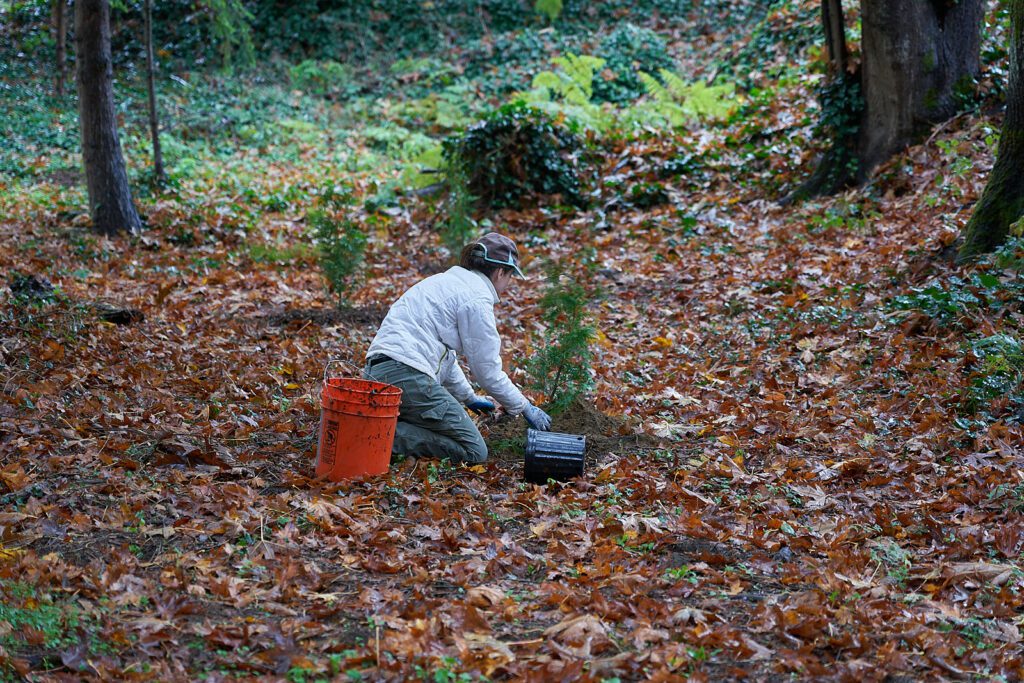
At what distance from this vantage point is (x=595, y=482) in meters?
4.99

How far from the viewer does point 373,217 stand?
486 inches

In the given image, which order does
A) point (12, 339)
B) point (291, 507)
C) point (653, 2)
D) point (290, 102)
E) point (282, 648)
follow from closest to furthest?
point (282, 648)
point (291, 507)
point (12, 339)
point (290, 102)
point (653, 2)

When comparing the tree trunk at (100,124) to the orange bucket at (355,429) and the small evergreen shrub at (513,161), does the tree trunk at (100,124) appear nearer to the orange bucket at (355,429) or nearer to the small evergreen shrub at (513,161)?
the small evergreen shrub at (513,161)

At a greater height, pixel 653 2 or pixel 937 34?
pixel 653 2

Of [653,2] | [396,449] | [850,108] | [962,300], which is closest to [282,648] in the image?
[396,449]

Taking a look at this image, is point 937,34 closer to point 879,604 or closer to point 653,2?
point 879,604

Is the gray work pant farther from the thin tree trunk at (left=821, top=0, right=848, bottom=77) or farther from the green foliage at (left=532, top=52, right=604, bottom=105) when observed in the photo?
the green foliage at (left=532, top=52, right=604, bottom=105)

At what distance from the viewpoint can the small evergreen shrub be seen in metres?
12.3

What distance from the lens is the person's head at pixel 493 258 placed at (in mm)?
5258

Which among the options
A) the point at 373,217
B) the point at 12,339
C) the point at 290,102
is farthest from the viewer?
the point at 290,102

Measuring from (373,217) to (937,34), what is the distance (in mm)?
7498

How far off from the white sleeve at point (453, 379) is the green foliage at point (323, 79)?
17.1 meters

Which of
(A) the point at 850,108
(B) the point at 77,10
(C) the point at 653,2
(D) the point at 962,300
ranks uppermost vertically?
(C) the point at 653,2

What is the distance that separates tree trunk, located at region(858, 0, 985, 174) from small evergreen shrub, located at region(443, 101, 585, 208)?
13.6 feet
